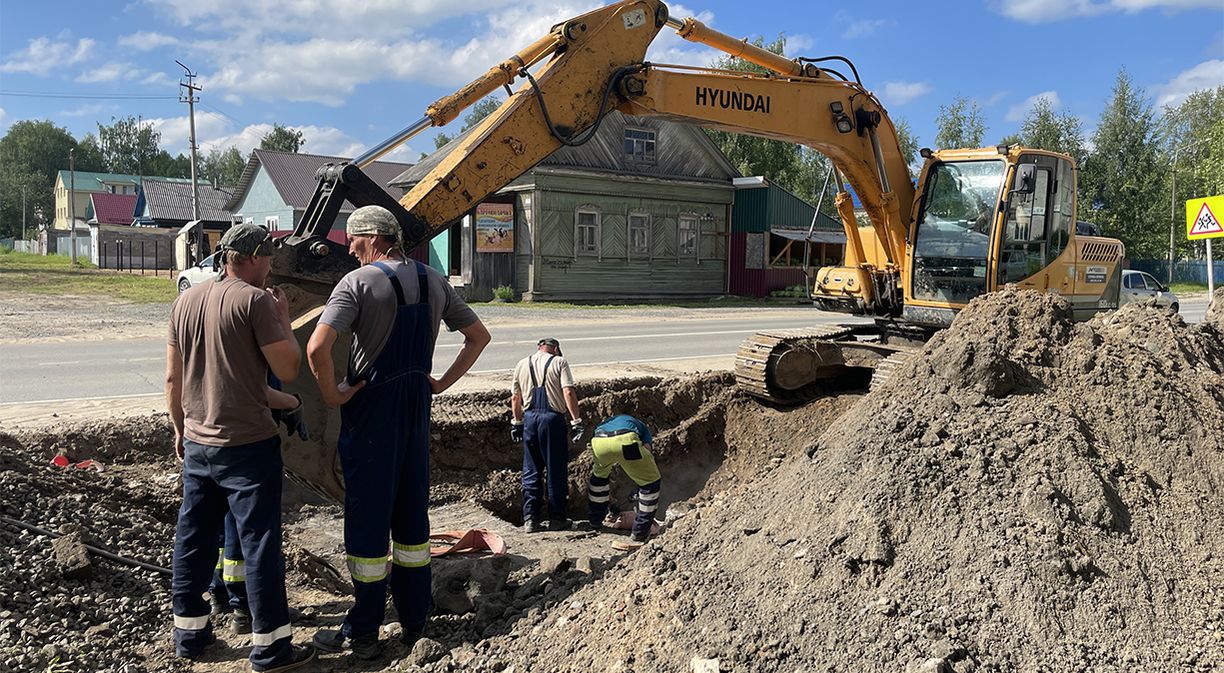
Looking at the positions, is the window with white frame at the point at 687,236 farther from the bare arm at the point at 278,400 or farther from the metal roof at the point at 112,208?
the metal roof at the point at 112,208

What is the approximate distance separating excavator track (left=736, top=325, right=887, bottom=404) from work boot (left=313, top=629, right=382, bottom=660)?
580cm

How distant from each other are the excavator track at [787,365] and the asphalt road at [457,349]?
353 cm

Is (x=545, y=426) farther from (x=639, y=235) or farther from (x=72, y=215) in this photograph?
(x=72, y=215)

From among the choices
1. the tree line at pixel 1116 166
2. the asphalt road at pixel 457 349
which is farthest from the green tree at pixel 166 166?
the asphalt road at pixel 457 349

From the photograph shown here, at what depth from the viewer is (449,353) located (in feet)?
42.8

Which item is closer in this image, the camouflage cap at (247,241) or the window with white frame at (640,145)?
the camouflage cap at (247,241)

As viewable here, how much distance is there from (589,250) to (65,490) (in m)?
22.3

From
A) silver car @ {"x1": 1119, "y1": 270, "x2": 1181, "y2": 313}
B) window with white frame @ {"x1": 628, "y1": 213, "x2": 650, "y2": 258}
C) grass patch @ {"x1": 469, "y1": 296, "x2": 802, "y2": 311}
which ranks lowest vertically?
A: grass patch @ {"x1": 469, "y1": 296, "x2": 802, "y2": 311}

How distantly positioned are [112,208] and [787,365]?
221 feet

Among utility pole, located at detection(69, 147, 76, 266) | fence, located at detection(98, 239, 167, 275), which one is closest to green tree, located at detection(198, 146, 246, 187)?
utility pole, located at detection(69, 147, 76, 266)

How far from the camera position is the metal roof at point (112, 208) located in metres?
62.6

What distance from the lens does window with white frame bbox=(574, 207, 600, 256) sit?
26.9 m

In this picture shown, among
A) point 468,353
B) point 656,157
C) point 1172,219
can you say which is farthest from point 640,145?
point 1172,219

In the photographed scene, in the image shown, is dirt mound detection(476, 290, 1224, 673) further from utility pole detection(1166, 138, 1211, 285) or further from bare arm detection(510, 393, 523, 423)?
utility pole detection(1166, 138, 1211, 285)
